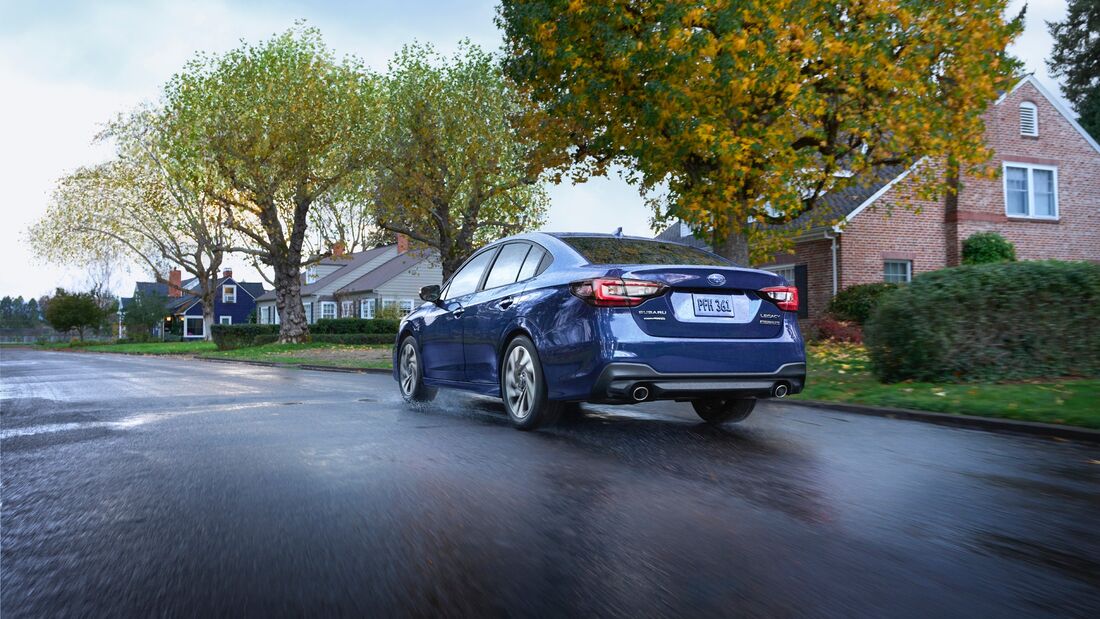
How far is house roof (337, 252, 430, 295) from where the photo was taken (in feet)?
181

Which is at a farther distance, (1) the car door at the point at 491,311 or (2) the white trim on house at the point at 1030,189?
(2) the white trim on house at the point at 1030,189

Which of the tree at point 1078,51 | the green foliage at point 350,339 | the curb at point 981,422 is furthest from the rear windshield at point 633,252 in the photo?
the tree at point 1078,51

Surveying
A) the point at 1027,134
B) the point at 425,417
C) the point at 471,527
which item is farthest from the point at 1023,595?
the point at 1027,134

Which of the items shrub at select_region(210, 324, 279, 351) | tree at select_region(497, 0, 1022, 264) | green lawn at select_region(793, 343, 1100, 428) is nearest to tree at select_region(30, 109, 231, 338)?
shrub at select_region(210, 324, 279, 351)

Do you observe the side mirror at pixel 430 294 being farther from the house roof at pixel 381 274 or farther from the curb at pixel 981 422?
the house roof at pixel 381 274

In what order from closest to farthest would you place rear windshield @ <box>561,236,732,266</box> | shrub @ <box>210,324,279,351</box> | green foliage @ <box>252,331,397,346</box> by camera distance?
rear windshield @ <box>561,236,732,266</box> → green foliage @ <box>252,331,397,346</box> → shrub @ <box>210,324,279,351</box>

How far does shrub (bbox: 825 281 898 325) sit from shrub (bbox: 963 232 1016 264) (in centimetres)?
366

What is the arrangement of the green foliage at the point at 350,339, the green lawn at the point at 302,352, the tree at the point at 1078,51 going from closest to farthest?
the green lawn at the point at 302,352 → the green foliage at the point at 350,339 → the tree at the point at 1078,51

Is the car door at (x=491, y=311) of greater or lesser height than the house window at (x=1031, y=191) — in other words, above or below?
below

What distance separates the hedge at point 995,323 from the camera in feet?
33.0

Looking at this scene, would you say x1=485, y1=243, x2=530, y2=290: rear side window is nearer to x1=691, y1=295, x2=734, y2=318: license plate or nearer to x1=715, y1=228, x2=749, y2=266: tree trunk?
x1=691, y1=295, x2=734, y2=318: license plate

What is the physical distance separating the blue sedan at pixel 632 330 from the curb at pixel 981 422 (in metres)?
1.87

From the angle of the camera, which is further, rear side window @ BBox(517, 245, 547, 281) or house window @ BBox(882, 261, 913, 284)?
house window @ BBox(882, 261, 913, 284)

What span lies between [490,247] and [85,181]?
4361 cm
